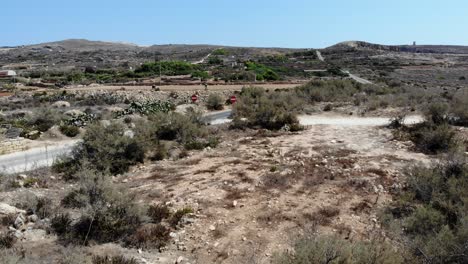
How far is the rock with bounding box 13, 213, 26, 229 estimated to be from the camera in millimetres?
8797

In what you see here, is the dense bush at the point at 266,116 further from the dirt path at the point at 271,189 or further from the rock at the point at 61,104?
the rock at the point at 61,104

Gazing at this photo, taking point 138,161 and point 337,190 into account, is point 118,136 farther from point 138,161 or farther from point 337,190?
point 337,190

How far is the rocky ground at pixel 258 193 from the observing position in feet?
27.3

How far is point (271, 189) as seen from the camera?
1123 cm

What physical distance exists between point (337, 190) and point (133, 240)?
5547mm

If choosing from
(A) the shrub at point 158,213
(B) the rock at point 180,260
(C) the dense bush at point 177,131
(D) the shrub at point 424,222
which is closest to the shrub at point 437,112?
(C) the dense bush at point 177,131

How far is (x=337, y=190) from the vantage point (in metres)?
11.1

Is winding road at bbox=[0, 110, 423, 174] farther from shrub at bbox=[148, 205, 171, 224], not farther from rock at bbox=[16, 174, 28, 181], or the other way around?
shrub at bbox=[148, 205, 171, 224]

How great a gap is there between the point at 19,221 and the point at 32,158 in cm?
738

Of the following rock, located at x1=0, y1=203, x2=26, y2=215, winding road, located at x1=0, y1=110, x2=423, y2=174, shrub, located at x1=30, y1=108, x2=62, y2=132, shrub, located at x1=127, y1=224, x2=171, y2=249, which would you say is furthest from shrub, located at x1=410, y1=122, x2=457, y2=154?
shrub, located at x1=30, y1=108, x2=62, y2=132

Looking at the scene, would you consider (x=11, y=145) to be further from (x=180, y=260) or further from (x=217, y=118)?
(x=180, y=260)

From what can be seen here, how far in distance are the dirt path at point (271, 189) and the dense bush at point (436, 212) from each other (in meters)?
0.62

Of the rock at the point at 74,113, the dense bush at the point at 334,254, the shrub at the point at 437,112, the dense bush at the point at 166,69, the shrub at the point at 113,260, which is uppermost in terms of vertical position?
the dense bush at the point at 166,69

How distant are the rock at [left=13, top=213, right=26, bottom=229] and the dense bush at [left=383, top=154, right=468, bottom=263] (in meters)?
7.83
